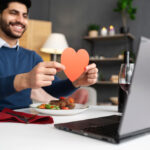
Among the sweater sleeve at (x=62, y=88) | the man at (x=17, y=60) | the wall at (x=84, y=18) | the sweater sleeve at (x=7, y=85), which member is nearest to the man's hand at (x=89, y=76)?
the man at (x=17, y=60)

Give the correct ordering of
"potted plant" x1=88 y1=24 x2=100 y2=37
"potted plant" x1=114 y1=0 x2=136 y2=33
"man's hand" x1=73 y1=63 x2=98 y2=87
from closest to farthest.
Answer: "man's hand" x1=73 y1=63 x2=98 y2=87 < "potted plant" x1=114 y1=0 x2=136 y2=33 < "potted plant" x1=88 y1=24 x2=100 y2=37

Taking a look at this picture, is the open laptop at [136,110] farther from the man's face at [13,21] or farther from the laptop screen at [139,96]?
the man's face at [13,21]

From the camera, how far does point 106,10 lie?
4586mm

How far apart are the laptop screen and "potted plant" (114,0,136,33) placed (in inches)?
143

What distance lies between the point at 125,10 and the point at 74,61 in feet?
11.8

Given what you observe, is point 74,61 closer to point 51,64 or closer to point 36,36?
point 51,64

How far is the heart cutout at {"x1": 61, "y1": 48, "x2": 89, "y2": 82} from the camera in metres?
0.97

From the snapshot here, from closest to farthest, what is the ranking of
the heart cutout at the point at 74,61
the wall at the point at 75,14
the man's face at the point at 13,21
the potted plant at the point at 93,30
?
the heart cutout at the point at 74,61
the man's face at the point at 13,21
the potted plant at the point at 93,30
the wall at the point at 75,14

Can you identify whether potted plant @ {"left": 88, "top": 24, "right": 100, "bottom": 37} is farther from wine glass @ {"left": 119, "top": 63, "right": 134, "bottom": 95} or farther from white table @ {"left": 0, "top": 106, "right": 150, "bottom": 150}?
white table @ {"left": 0, "top": 106, "right": 150, "bottom": 150}

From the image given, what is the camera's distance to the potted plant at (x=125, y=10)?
3.95m

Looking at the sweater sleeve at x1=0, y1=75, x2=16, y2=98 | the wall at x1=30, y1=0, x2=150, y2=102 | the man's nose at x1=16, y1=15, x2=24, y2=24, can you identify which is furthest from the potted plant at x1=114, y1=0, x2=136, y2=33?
the sweater sleeve at x1=0, y1=75, x2=16, y2=98

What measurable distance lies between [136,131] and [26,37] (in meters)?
3.93

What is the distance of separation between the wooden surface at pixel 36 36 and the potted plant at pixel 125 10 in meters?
1.46

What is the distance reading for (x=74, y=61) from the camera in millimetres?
998
